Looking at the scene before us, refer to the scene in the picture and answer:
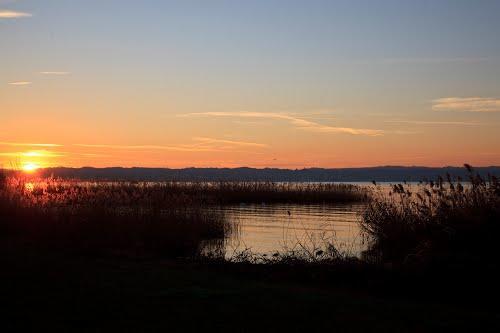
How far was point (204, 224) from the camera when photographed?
959 inches

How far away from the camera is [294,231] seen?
87.5 feet

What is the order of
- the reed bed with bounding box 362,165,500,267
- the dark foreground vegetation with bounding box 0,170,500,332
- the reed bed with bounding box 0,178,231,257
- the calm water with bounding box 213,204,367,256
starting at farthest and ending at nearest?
1. the calm water with bounding box 213,204,367,256
2. the reed bed with bounding box 0,178,231,257
3. the reed bed with bounding box 362,165,500,267
4. the dark foreground vegetation with bounding box 0,170,500,332

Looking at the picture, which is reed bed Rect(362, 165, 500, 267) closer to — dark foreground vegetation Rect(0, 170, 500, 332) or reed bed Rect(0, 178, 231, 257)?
dark foreground vegetation Rect(0, 170, 500, 332)

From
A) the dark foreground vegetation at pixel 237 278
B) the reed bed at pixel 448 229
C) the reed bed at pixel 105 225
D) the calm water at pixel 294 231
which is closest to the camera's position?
the dark foreground vegetation at pixel 237 278

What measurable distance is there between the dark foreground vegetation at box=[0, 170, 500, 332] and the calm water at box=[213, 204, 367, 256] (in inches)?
71.4

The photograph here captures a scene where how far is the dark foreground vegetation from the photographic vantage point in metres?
8.64

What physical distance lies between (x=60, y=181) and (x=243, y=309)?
95.8ft

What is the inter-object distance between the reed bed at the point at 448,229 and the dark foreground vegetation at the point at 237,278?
39 mm

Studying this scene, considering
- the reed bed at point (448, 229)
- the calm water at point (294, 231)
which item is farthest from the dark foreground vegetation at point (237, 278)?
the calm water at point (294, 231)

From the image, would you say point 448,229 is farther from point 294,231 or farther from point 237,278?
point 294,231

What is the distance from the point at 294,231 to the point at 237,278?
13918mm

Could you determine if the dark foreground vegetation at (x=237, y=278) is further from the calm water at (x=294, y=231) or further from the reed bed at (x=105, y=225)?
the calm water at (x=294, y=231)

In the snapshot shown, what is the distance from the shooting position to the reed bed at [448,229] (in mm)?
13258

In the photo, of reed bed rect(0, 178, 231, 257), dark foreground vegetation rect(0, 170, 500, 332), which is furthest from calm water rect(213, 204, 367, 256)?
dark foreground vegetation rect(0, 170, 500, 332)
